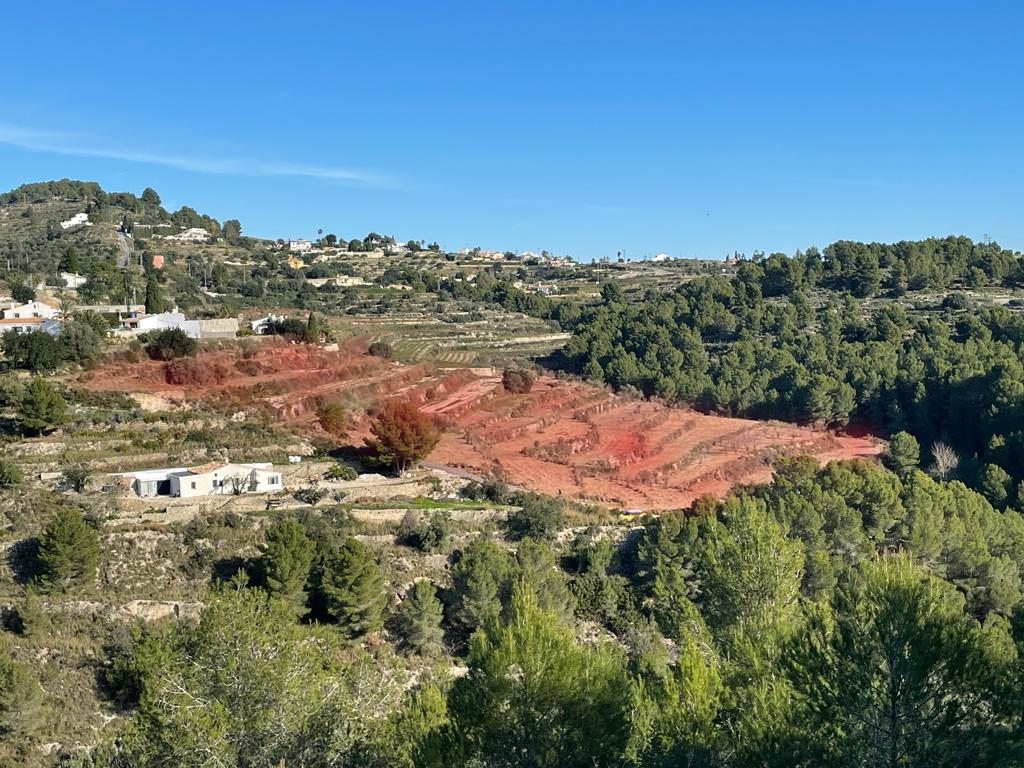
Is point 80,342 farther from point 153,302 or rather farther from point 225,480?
point 225,480

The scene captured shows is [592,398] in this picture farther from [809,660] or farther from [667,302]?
[809,660]

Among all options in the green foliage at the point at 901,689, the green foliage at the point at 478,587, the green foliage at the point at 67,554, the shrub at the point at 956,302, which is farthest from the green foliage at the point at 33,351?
the shrub at the point at 956,302

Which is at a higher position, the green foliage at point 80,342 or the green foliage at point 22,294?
the green foliage at point 22,294

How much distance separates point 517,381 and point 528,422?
12.4 feet

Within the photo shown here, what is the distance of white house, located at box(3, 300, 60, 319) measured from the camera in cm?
3316

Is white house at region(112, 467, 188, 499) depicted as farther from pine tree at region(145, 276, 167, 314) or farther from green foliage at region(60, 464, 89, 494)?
pine tree at region(145, 276, 167, 314)

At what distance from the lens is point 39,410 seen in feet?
75.7

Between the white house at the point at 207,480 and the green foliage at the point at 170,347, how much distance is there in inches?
342

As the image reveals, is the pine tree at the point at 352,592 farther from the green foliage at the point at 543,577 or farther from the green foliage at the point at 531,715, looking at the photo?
the green foliage at the point at 531,715

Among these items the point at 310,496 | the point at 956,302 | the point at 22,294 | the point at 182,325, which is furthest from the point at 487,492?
the point at 956,302

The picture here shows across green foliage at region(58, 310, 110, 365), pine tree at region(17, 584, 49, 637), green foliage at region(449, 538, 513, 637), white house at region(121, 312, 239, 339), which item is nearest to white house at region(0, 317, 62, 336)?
green foliage at region(58, 310, 110, 365)

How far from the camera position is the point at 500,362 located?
4328 centimetres

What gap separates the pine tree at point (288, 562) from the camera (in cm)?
1759

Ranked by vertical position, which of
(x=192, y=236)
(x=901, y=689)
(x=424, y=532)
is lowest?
(x=424, y=532)
